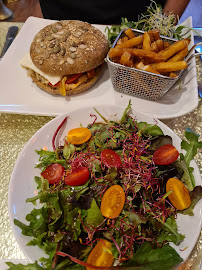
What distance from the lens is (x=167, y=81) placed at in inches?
80.0

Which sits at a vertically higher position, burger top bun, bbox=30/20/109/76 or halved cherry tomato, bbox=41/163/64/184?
burger top bun, bbox=30/20/109/76

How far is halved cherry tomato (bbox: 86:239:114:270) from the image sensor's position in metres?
1.20

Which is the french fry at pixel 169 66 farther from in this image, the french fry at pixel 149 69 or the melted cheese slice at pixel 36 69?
the melted cheese slice at pixel 36 69

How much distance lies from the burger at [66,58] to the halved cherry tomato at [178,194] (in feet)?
4.19

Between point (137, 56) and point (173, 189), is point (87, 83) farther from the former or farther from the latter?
point (173, 189)

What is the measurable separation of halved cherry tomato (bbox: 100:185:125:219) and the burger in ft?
3.76

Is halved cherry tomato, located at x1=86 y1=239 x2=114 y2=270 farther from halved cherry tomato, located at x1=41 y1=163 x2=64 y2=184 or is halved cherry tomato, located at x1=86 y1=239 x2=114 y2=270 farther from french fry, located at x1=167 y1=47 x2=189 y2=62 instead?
french fry, located at x1=167 y1=47 x2=189 y2=62

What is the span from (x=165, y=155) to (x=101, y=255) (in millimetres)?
712

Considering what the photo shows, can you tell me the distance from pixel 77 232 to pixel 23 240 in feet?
1.00

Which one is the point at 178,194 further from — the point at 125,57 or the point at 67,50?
the point at 67,50

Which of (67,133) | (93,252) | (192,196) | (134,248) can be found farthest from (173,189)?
(67,133)

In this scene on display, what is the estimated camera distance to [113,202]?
4.44 ft

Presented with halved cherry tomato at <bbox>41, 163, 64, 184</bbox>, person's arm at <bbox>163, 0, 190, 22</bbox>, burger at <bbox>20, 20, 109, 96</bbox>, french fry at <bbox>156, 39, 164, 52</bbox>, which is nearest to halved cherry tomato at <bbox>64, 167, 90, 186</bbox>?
halved cherry tomato at <bbox>41, 163, 64, 184</bbox>

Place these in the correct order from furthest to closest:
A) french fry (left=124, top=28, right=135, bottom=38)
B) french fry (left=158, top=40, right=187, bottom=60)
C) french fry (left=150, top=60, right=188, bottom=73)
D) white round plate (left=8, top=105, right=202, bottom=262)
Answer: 1. french fry (left=124, top=28, right=135, bottom=38)
2. french fry (left=158, top=40, right=187, bottom=60)
3. french fry (left=150, top=60, right=188, bottom=73)
4. white round plate (left=8, top=105, right=202, bottom=262)
